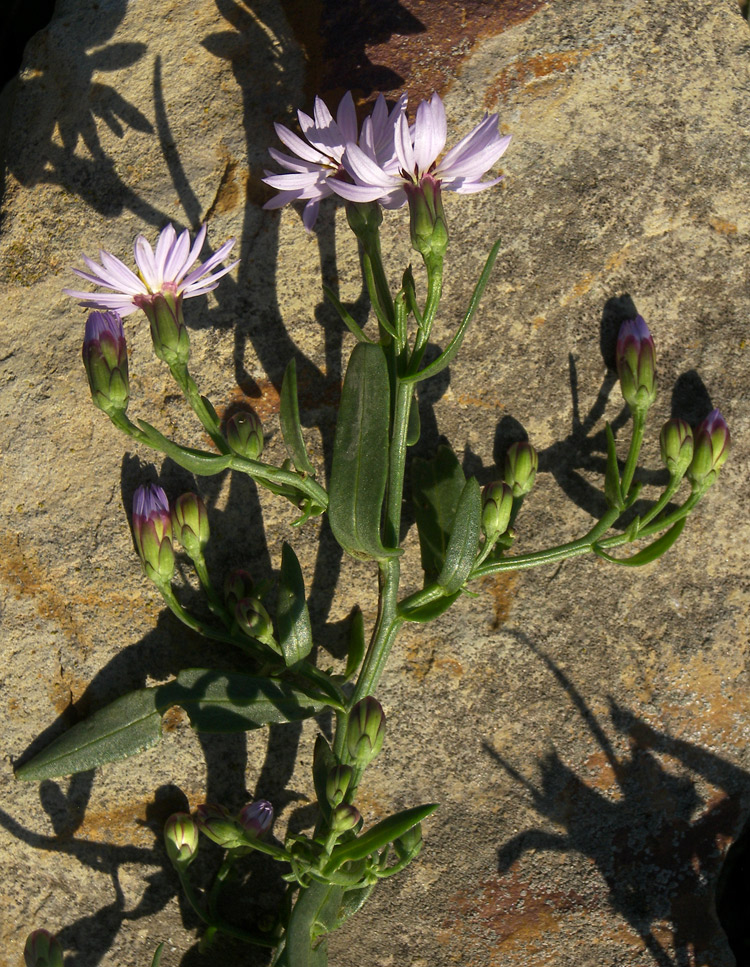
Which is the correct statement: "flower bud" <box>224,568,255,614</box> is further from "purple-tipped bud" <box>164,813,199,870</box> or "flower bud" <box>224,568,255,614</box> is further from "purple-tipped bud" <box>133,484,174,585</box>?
"purple-tipped bud" <box>164,813,199,870</box>

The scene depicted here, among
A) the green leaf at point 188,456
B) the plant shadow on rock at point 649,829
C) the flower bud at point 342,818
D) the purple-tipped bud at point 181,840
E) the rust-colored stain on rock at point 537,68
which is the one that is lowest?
the plant shadow on rock at point 649,829

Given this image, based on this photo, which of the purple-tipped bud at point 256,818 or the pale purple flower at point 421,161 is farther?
the purple-tipped bud at point 256,818

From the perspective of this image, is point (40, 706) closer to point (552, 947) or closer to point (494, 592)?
point (494, 592)

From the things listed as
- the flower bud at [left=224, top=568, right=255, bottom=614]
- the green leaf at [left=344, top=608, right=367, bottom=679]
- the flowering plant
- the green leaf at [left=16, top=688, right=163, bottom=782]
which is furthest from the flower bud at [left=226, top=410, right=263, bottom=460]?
the green leaf at [left=16, top=688, right=163, bottom=782]

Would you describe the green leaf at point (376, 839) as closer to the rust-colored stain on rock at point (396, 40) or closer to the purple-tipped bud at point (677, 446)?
the purple-tipped bud at point (677, 446)

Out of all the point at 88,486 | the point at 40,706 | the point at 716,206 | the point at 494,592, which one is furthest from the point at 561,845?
the point at 716,206

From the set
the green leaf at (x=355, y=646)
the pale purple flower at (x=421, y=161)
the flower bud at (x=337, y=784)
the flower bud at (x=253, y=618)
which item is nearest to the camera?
the pale purple flower at (x=421, y=161)

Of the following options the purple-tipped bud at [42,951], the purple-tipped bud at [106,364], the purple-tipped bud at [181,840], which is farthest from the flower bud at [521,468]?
the purple-tipped bud at [42,951]
